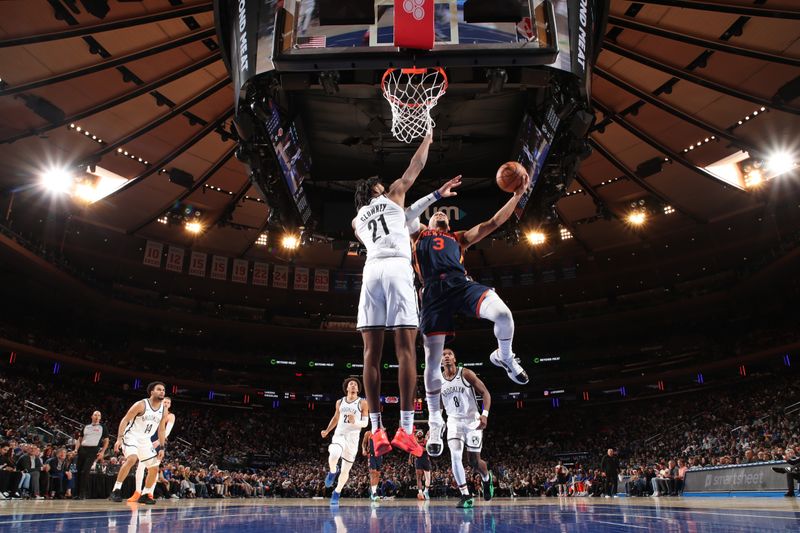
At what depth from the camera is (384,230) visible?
5.59m

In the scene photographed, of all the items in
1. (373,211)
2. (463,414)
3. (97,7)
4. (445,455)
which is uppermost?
(97,7)

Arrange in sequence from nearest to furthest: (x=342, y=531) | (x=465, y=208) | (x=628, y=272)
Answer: (x=342, y=531), (x=465, y=208), (x=628, y=272)

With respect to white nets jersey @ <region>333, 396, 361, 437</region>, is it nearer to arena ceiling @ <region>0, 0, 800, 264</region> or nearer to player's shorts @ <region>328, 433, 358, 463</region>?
player's shorts @ <region>328, 433, 358, 463</region>

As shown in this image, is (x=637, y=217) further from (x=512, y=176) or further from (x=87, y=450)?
(x=87, y=450)

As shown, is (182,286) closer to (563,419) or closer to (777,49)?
(563,419)

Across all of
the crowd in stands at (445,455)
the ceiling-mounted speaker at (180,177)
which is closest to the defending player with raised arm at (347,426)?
the crowd in stands at (445,455)

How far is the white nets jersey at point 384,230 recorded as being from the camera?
18.2ft

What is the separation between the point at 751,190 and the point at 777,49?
35.0 feet

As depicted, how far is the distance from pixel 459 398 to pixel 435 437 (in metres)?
3.91

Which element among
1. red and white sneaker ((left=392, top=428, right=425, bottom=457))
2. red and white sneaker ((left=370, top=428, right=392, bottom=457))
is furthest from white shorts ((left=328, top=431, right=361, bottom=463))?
red and white sneaker ((left=392, top=428, right=425, bottom=457))

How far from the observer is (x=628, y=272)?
1361 inches

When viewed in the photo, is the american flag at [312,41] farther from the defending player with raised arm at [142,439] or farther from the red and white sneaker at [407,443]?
the defending player with raised arm at [142,439]

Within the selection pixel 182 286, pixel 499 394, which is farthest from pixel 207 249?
pixel 499 394

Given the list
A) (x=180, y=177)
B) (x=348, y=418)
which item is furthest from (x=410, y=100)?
(x=180, y=177)
